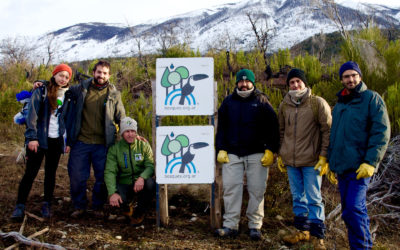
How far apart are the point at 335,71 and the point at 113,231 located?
511 centimetres

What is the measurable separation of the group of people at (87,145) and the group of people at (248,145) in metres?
0.01

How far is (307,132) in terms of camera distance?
3.43 meters

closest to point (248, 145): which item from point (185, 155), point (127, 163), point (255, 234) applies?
point (185, 155)

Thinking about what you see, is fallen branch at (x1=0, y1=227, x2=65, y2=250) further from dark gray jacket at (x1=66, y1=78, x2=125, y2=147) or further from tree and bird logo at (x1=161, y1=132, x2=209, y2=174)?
tree and bird logo at (x1=161, y1=132, x2=209, y2=174)

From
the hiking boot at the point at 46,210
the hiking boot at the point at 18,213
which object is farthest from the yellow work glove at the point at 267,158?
the hiking boot at the point at 18,213

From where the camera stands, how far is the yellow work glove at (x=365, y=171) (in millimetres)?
2823

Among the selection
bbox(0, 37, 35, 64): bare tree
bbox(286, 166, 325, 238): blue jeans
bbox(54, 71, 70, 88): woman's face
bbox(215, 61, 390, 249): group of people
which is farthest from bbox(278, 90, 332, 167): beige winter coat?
bbox(0, 37, 35, 64): bare tree

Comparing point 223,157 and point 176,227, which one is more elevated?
point 223,157

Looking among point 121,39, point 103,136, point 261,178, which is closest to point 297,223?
point 261,178

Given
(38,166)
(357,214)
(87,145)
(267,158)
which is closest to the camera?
(357,214)

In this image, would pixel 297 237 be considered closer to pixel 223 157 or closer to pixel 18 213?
pixel 223 157

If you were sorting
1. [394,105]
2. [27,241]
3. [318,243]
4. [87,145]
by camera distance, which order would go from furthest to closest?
[394,105] < [87,145] < [318,243] < [27,241]

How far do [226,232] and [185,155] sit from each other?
3.11 feet

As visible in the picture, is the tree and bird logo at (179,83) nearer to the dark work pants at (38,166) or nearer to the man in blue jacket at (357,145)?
the dark work pants at (38,166)
